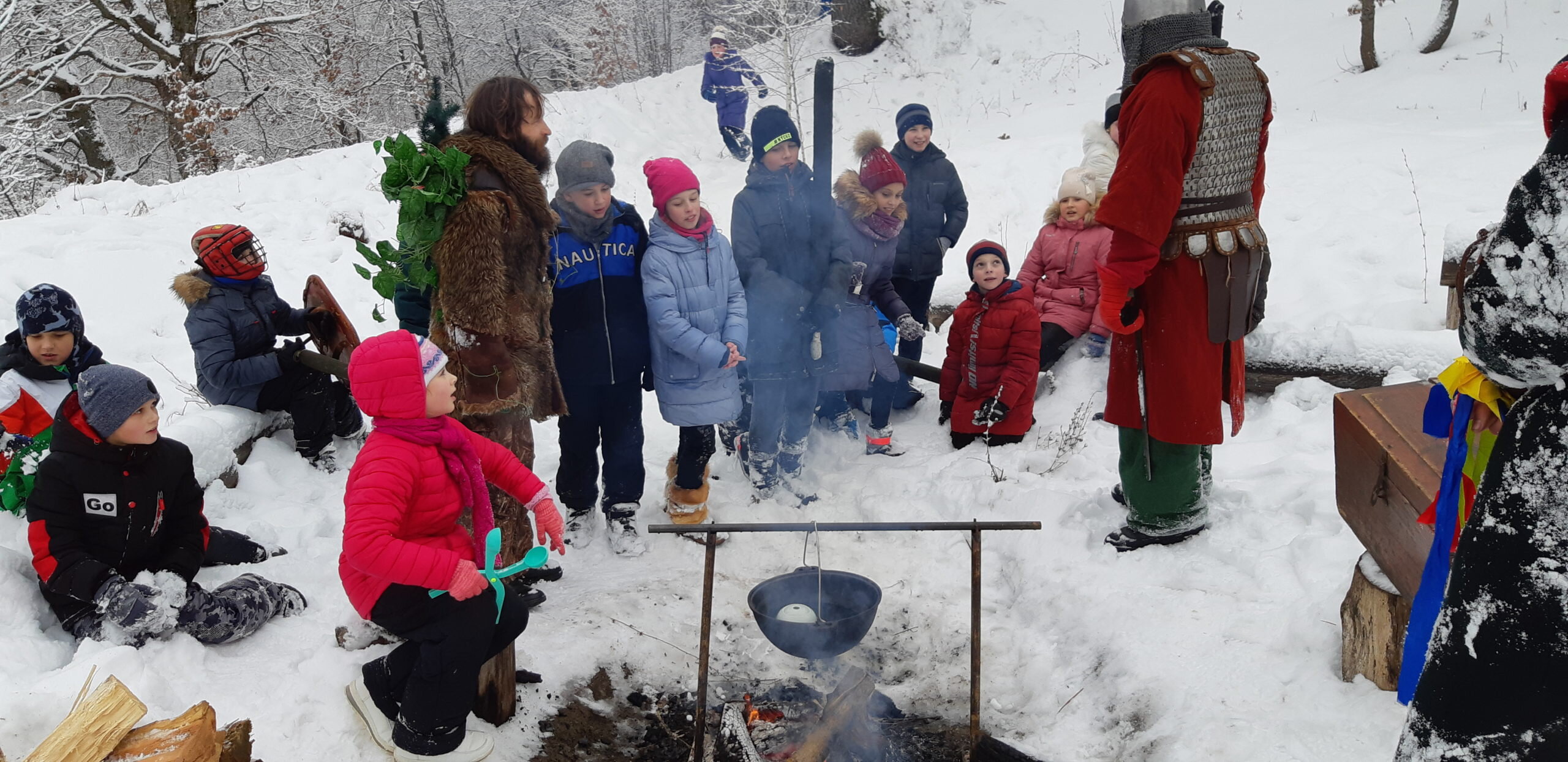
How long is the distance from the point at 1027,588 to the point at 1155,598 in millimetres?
600

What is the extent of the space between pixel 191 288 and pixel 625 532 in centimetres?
259

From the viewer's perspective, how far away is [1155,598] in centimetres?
369

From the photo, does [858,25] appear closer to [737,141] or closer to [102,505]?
[737,141]

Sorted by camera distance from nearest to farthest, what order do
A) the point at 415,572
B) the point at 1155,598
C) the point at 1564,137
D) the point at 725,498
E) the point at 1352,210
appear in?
the point at 1564,137
the point at 415,572
the point at 1155,598
the point at 725,498
the point at 1352,210

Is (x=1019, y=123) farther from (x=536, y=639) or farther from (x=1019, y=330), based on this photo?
(x=536, y=639)

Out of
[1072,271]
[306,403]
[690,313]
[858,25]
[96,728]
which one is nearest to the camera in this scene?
[96,728]

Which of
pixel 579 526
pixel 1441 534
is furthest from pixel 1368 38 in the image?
pixel 1441 534

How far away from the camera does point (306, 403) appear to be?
17.2 ft

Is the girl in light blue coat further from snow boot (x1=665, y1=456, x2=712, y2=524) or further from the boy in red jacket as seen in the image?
the boy in red jacket

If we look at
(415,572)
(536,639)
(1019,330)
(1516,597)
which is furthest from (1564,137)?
(1019,330)

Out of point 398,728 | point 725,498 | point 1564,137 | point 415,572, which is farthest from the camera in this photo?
point 725,498

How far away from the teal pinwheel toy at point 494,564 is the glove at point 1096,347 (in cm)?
430

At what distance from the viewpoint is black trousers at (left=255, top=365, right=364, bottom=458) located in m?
5.22

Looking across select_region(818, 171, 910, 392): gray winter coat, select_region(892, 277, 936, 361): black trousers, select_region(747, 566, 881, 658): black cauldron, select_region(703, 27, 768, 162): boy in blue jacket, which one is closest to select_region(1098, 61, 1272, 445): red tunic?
select_region(747, 566, 881, 658): black cauldron
